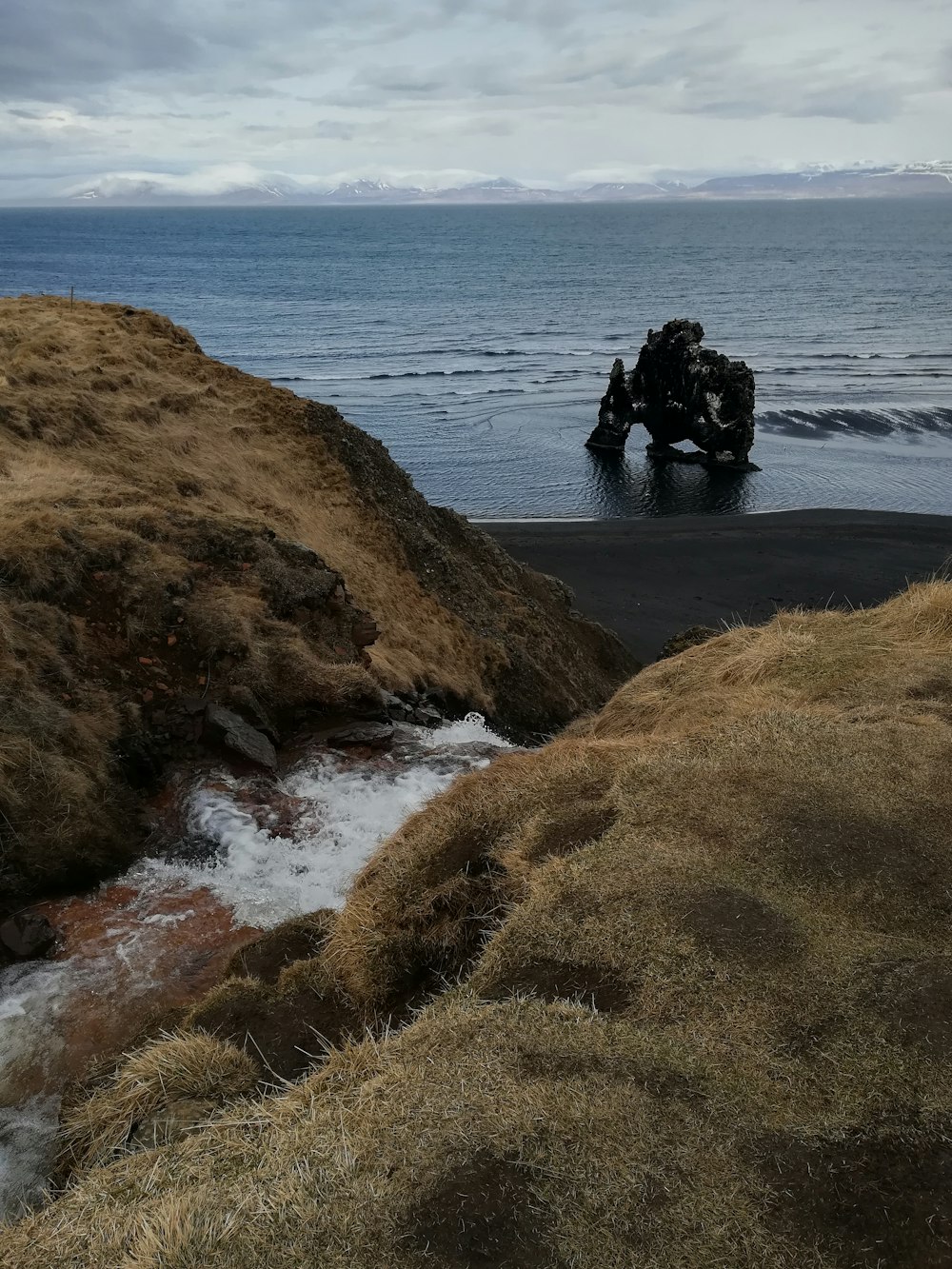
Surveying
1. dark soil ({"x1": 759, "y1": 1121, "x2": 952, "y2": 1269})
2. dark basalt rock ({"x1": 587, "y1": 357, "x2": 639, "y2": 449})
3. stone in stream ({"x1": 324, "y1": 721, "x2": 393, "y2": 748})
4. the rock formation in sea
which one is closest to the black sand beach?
the rock formation in sea

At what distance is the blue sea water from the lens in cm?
4319

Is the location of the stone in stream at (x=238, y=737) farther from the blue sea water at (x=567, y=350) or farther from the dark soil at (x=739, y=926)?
the blue sea water at (x=567, y=350)

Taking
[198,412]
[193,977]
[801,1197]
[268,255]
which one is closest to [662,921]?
[801,1197]

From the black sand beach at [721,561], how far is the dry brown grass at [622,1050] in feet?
53.1

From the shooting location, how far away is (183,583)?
14211 mm

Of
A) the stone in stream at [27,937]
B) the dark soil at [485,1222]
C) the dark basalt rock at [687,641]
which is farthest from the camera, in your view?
the dark basalt rock at [687,641]

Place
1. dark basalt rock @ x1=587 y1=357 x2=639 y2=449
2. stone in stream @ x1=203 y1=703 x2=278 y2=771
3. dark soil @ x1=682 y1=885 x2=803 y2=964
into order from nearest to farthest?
dark soil @ x1=682 y1=885 x2=803 y2=964 → stone in stream @ x1=203 y1=703 x2=278 y2=771 → dark basalt rock @ x1=587 y1=357 x2=639 y2=449

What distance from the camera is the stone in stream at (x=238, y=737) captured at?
12.5 m

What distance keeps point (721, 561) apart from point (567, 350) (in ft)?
154

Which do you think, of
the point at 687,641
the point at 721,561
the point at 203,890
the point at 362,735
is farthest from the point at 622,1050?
the point at 721,561

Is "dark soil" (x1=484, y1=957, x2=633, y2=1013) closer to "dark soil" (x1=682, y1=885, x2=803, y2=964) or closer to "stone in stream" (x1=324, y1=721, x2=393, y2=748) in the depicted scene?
"dark soil" (x1=682, y1=885, x2=803, y2=964)

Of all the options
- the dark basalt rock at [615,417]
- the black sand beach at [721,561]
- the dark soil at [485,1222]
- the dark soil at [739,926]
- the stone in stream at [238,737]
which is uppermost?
the dark basalt rock at [615,417]

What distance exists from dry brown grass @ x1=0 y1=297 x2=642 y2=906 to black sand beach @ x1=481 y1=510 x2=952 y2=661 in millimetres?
4363

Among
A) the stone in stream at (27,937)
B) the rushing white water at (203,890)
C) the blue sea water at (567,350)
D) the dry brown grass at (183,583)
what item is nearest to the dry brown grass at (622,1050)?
the rushing white water at (203,890)
